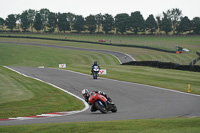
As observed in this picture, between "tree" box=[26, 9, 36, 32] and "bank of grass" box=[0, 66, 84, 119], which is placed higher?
"tree" box=[26, 9, 36, 32]

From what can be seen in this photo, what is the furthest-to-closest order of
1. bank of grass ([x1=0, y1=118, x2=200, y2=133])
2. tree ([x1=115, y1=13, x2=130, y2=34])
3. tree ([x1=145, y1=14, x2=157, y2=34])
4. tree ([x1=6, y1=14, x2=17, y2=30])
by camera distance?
tree ([x1=6, y1=14, x2=17, y2=30]), tree ([x1=145, y1=14, x2=157, y2=34]), tree ([x1=115, y1=13, x2=130, y2=34]), bank of grass ([x1=0, y1=118, x2=200, y2=133])

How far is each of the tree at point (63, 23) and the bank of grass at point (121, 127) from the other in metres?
159

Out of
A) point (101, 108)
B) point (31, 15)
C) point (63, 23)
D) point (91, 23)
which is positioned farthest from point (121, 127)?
point (31, 15)

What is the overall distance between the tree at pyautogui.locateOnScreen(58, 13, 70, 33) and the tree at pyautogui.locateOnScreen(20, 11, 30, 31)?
17.1 m

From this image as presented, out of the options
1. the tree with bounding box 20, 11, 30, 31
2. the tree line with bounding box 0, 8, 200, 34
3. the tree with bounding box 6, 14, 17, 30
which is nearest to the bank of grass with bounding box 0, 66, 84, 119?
the tree line with bounding box 0, 8, 200, 34

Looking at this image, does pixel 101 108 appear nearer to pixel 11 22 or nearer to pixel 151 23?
pixel 151 23

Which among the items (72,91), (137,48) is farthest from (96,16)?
(72,91)

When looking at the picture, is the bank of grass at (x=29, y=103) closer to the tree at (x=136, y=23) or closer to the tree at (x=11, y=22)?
the tree at (x=136, y=23)

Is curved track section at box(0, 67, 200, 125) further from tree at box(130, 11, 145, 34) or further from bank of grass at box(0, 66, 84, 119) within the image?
tree at box(130, 11, 145, 34)

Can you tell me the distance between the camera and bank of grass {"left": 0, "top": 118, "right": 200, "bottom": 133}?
28.5 feet

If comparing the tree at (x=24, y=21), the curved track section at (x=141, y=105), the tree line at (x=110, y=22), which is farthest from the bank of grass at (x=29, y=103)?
the tree at (x=24, y=21)

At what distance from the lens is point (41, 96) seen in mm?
17219

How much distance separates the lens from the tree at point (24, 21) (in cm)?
17050

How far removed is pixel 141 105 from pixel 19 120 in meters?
6.02
